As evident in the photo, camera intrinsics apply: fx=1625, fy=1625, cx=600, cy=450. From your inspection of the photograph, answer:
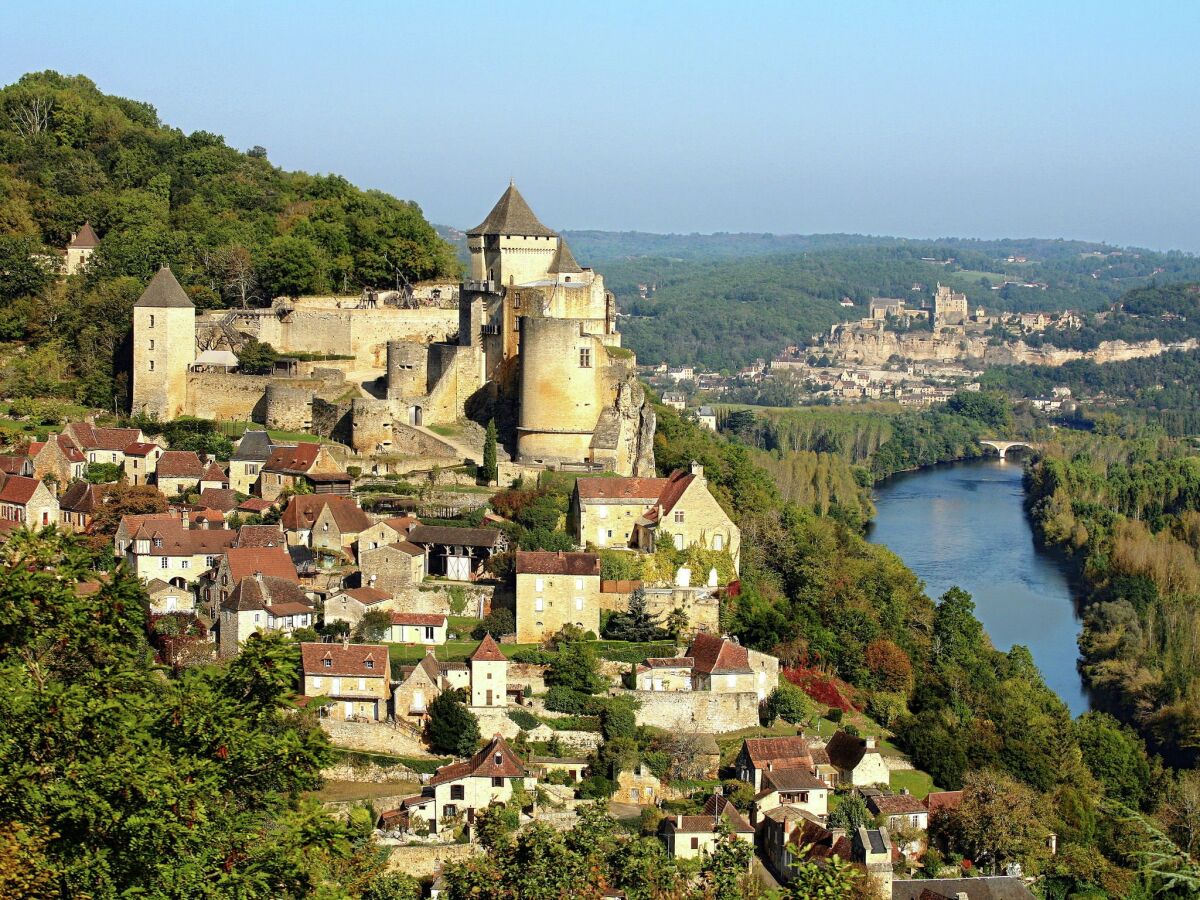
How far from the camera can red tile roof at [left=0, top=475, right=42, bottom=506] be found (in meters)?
27.3

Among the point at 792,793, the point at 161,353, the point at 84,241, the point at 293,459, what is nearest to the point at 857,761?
the point at 792,793

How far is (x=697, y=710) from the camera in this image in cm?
2439

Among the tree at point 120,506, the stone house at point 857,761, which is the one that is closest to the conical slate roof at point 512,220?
the tree at point 120,506

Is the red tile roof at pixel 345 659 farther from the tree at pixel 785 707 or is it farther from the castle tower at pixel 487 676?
the tree at pixel 785 707

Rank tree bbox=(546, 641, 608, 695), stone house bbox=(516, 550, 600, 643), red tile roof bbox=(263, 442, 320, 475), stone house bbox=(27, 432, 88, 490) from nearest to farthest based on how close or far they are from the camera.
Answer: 1. tree bbox=(546, 641, 608, 695)
2. stone house bbox=(516, 550, 600, 643)
3. stone house bbox=(27, 432, 88, 490)
4. red tile roof bbox=(263, 442, 320, 475)

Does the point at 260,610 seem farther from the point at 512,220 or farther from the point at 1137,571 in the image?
the point at 1137,571

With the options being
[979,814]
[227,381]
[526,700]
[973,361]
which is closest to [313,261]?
[227,381]

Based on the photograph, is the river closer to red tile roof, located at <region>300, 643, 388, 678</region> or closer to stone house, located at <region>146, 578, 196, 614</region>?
red tile roof, located at <region>300, 643, 388, 678</region>

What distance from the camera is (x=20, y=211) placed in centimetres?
3956

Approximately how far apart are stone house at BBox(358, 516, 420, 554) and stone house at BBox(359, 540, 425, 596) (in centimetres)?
33

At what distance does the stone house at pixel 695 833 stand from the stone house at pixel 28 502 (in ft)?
39.9

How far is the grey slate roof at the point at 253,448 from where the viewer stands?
29.6 metres

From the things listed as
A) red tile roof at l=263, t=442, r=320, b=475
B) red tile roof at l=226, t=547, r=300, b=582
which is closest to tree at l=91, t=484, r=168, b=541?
red tile roof at l=263, t=442, r=320, b=475

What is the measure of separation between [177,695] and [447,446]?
1876 cm
